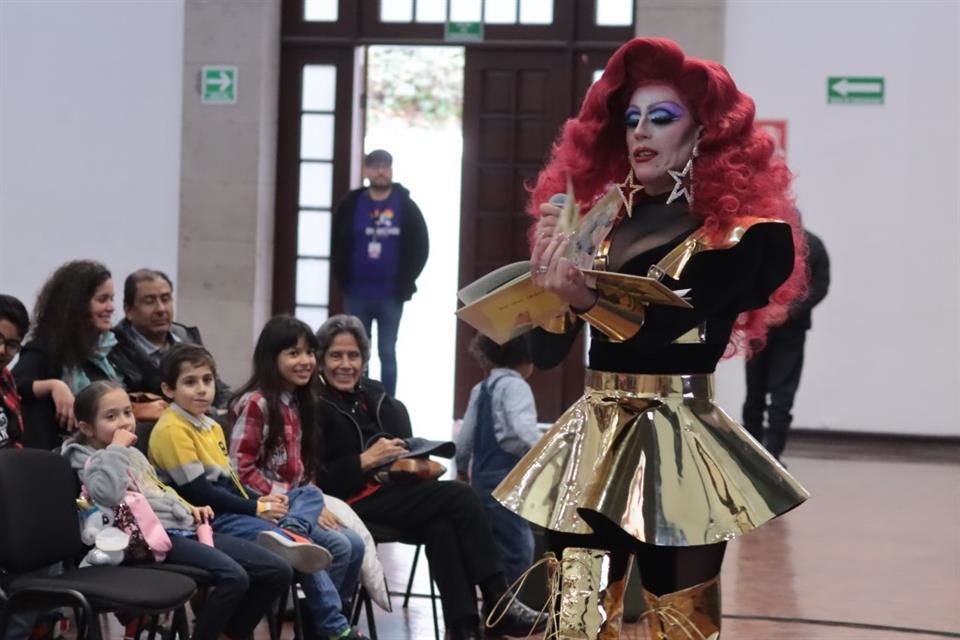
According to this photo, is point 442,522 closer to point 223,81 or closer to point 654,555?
point 654,555

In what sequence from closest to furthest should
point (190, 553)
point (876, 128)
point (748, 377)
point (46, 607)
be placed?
point (46, 607) < point (190, 553) < point (748, 377) < point (876, 128)

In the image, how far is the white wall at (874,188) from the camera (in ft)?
34.6

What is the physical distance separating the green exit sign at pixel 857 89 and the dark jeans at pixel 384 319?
10.1 ft

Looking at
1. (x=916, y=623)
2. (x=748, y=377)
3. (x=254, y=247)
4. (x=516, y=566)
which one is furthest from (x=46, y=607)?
(x=254, y=247)

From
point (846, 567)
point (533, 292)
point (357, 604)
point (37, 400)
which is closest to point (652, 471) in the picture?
point (533, 292)

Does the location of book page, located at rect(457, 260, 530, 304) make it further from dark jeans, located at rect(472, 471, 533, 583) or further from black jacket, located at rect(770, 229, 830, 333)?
black jacket, located at rect(770, 229, 830, 333)

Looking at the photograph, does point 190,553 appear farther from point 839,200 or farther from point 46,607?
point 839,200

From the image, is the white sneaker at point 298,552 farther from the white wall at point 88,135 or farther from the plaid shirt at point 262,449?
the white wall at point 88,135

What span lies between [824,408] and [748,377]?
1.45 meters

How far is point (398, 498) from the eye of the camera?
5348mm

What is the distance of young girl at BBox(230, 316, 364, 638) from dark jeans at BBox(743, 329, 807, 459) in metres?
4.66

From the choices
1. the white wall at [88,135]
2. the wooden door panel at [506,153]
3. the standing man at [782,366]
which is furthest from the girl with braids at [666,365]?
the white wall at [88,135]

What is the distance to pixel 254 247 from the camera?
1119 cm

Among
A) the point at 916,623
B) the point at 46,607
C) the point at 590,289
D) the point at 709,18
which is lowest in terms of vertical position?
the point at 916,623
